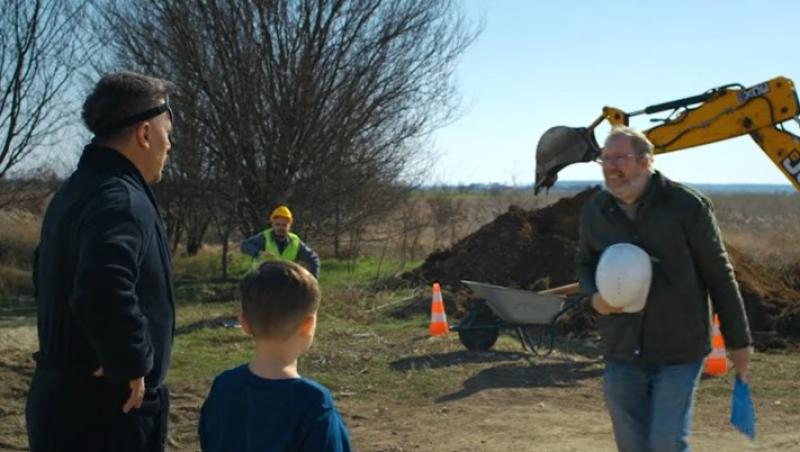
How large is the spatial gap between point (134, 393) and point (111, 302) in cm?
34

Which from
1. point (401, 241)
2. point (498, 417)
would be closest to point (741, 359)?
point (498, 417)

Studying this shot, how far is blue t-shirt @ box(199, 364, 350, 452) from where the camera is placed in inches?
113

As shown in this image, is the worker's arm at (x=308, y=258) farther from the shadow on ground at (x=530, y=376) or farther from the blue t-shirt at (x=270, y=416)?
the blue t-shirt at (x=270, y=416)

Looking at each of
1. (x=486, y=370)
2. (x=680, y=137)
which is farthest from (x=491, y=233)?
(x=486, y=370)

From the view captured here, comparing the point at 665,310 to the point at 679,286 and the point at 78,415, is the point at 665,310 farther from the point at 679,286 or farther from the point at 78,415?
the point at 78,415

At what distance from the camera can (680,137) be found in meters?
12.0

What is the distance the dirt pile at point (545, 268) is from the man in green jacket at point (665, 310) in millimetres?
8971

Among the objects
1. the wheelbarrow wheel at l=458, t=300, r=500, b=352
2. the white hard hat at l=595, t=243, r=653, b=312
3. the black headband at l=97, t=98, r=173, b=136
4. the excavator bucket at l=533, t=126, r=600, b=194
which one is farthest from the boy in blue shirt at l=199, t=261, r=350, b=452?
the excavator bucket at l=533, t=126, r=600, b=194

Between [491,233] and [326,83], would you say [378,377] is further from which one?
[326,83]

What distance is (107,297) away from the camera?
320cm

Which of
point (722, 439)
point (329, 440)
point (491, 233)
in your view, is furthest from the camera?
point (491, 233)

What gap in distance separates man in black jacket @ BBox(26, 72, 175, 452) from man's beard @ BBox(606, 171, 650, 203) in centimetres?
197

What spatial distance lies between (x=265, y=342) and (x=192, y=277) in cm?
1848

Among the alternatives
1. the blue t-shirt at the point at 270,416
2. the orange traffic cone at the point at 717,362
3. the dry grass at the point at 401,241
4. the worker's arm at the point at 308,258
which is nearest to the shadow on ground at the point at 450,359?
the worker's arm at the point at 308,258
